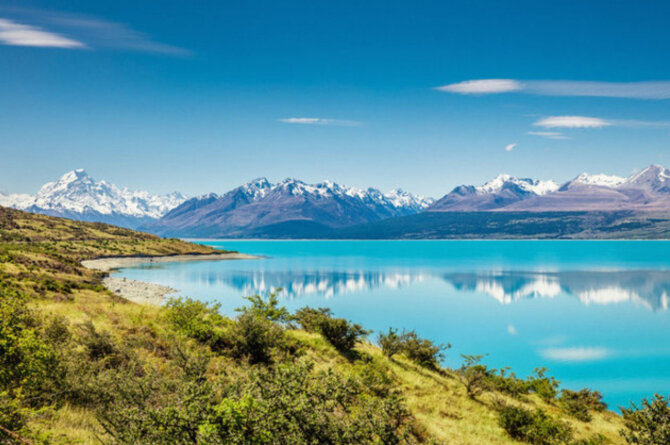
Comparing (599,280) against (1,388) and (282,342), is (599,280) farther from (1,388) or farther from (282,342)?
(1,388)

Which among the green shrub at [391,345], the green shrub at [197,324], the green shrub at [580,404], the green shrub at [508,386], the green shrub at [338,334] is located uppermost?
the green shrub at [197,324]

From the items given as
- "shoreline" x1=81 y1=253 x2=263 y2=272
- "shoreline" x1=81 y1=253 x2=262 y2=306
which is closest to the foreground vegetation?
"shoreline" x1=81 y1=253 x2=262 y2=306

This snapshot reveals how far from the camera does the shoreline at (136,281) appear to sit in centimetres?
6939

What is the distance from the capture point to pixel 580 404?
24516 mm

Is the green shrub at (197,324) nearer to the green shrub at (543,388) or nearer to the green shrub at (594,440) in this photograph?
the green shrub at (594,440)

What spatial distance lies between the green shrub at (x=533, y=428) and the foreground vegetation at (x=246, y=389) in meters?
0.07

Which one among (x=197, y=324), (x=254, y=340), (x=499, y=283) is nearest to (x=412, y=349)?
(x=254, y=340)

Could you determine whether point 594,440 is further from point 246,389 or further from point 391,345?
point 246,389

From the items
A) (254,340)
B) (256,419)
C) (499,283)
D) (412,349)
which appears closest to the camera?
(256,419)

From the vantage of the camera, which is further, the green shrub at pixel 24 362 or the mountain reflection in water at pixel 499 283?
the mountain reflection in water at pixel 499 283

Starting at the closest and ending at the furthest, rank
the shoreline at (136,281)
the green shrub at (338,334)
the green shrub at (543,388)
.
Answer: the green shrub at (338,334) → the green shrub at (543,388) → the shoreline at (136,281)

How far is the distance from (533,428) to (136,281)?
303ft

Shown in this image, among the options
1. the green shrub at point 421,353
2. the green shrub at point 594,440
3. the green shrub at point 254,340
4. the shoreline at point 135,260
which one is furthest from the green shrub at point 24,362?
the shoreline at point 135,260

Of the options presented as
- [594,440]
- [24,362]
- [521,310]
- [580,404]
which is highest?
[24,362]
